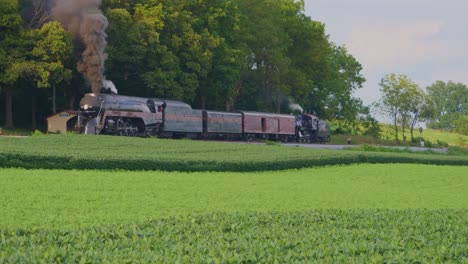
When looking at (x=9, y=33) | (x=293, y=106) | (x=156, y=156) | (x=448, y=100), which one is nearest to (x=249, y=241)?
(x=156, y=156)

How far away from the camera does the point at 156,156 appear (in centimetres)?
2092

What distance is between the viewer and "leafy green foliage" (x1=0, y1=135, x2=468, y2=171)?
60.5 feet

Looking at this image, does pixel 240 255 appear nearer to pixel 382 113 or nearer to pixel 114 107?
pixel 114 107

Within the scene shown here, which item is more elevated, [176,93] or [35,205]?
[176,93]

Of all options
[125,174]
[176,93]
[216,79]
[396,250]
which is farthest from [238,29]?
[396,250]

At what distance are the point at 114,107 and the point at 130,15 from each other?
9.81 m

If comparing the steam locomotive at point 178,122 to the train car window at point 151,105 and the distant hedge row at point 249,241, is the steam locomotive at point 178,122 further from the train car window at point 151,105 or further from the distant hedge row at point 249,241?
the distant hedge row at point 249,241

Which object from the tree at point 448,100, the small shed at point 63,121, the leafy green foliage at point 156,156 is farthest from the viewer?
the tree at point 448,100

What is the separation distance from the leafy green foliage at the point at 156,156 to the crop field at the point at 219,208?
50 mm

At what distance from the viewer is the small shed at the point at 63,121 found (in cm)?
3494

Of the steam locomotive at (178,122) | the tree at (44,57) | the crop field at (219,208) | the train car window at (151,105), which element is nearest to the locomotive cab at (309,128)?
the steam locomotive at (178,122)

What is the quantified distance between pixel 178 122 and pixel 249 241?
31.4m

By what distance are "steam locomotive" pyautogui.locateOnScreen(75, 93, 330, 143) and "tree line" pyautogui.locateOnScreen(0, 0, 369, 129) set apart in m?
2.88

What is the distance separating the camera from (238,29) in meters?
50.7
